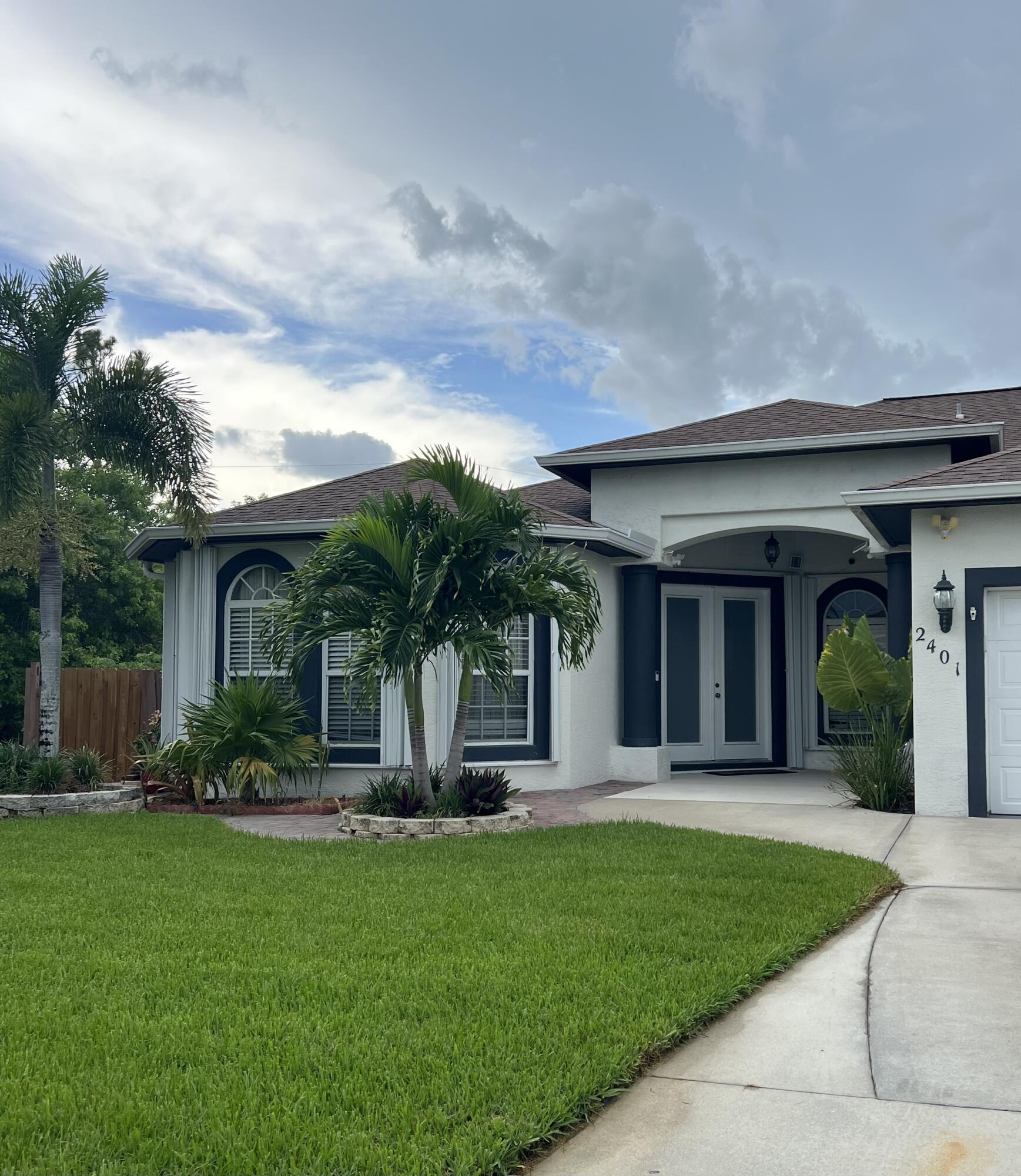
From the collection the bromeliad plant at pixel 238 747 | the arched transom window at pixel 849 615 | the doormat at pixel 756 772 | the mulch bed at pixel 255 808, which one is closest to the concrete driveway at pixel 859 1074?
the mulch bed at pixel 255 808

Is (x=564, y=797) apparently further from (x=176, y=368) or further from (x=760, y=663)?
(x=176, y=368)

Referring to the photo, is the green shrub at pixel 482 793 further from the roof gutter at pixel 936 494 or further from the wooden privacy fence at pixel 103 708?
the wooden privacy fence at pixel 103 708

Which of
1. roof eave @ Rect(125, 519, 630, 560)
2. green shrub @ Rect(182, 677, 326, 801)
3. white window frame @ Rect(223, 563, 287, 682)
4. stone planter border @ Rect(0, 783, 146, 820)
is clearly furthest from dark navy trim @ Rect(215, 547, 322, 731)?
stone planter border @ Rect(0, 783, 146, 820)

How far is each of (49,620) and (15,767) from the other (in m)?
1.67

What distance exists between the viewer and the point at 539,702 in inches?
539

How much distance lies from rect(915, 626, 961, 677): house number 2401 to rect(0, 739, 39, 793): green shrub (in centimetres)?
929

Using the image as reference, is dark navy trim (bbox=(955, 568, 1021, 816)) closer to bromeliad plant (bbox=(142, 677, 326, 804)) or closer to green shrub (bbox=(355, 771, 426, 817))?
green shrub (bbox=(355, 771, 426, 817))

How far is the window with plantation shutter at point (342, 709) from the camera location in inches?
526

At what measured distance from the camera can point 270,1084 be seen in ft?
12.8

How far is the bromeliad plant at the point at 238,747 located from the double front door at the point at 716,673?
551 centimetres

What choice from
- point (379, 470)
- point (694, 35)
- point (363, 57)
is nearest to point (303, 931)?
point (379, 470)

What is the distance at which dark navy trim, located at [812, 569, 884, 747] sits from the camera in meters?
16.3

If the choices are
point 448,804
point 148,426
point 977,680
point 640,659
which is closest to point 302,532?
point 148,426

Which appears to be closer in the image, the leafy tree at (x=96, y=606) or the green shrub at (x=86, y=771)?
the green shrub at (x=86, y=771)
